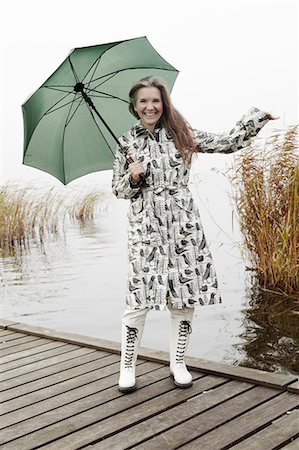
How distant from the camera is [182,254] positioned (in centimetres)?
272

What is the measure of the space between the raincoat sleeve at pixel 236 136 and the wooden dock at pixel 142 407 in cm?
106

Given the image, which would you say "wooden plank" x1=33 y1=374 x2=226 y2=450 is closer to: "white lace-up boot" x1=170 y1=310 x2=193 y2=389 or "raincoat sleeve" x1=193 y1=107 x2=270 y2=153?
"white lace-up boot" x1=170 y1=310 x2=193 y2=389

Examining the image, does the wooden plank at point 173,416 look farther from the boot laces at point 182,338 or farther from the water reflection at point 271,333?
the water reflection at point 271,333

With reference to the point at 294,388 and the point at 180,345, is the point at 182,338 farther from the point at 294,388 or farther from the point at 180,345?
the point at 294,388

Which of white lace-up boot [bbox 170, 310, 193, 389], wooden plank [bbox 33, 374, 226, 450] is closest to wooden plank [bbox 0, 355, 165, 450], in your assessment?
wooden plank [bbox 33, 374, 226, 450]

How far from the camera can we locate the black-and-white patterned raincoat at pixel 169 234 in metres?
2.71

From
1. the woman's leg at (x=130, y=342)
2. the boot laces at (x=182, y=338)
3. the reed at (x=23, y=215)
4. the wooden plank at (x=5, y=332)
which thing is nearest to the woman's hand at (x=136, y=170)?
the woman's leg at (x=130, y=342)

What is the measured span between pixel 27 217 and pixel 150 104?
933cm

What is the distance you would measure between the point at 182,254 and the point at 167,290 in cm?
17

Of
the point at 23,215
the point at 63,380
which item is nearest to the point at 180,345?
the point at 63,380

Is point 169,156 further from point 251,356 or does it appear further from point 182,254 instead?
point 251,356

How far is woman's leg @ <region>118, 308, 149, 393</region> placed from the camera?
2807mm

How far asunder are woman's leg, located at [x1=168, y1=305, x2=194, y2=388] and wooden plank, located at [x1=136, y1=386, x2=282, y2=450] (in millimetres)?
271

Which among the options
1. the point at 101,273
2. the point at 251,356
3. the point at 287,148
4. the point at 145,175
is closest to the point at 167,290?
the point at 145,175
